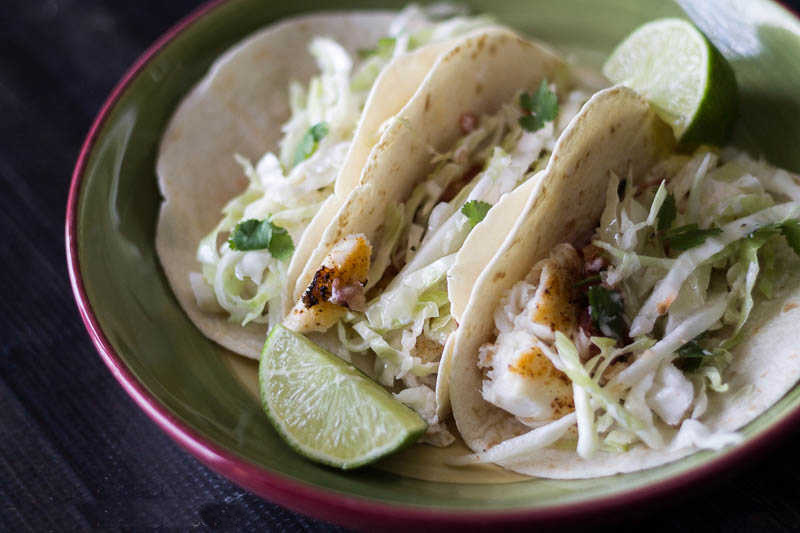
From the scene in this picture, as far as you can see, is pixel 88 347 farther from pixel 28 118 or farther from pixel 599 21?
pixel 599 21

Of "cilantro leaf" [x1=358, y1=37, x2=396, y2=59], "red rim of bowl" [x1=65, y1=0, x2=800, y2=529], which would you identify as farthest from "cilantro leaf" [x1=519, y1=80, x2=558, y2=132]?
"red rim of bowl" [x1=65, y1=0, x2=800, y2=529]

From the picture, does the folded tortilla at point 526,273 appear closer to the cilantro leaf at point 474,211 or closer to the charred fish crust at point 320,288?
the cilantro leaf at point 474,211

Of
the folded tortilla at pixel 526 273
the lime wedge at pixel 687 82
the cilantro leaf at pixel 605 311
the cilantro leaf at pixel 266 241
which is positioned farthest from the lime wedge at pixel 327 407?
the lime wedge at pixel 687 82

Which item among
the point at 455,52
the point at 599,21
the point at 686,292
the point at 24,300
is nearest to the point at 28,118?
the point at 24,300

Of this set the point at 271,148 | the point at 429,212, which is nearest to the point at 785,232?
the point at 429,212

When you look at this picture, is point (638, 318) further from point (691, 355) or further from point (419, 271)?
point (419, 271)

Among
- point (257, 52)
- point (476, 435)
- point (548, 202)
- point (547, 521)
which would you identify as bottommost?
point (476, 435)

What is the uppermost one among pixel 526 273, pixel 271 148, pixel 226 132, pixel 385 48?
pixel 385 48

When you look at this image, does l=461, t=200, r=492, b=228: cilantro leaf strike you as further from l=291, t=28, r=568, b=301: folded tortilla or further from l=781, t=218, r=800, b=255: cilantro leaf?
l=781, t=218, r=800, b=255: cilantro leaf
